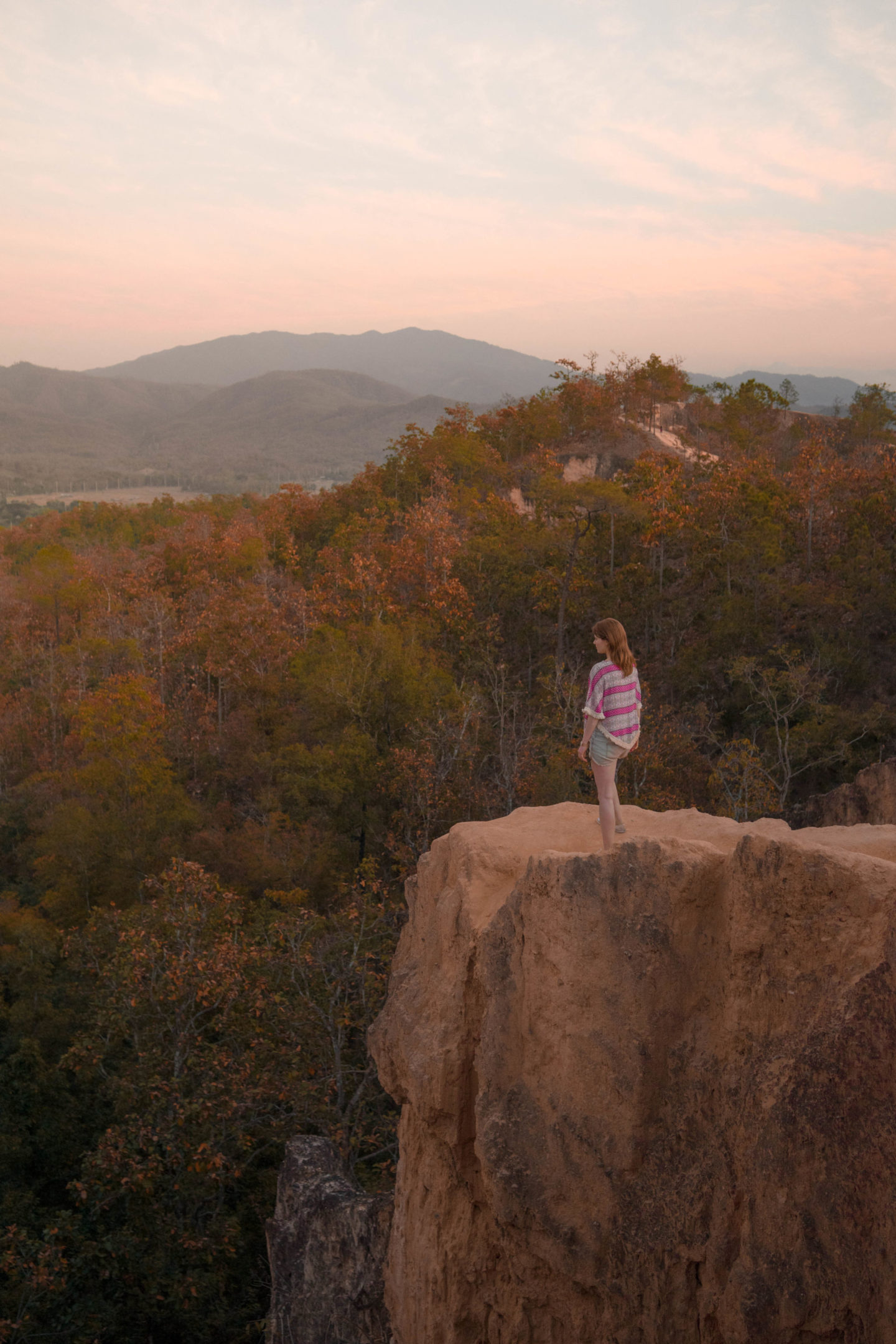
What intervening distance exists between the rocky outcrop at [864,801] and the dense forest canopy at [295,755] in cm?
729

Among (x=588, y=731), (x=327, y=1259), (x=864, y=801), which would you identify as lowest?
(x=327, y=1259)

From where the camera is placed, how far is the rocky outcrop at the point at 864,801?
1096cm

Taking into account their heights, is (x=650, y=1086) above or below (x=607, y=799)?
below

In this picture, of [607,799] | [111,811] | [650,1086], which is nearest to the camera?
[650,1086]

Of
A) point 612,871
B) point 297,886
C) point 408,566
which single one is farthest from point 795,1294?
point 408,566

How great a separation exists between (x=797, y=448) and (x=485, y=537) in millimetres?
32726

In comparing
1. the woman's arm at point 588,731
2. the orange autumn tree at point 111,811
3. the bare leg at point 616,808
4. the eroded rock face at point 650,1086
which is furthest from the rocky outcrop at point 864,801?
the orange autumn tree at point 111,811

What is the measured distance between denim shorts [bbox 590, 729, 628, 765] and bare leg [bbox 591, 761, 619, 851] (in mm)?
41

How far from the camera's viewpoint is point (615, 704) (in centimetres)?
838

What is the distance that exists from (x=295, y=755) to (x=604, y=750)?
70.0 ft

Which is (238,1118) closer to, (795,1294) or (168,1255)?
(168,1255)

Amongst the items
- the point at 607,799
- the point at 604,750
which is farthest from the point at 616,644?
the point at 607,799

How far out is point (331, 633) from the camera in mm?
35156

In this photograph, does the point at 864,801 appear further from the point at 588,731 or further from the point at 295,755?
the point at 295,755
